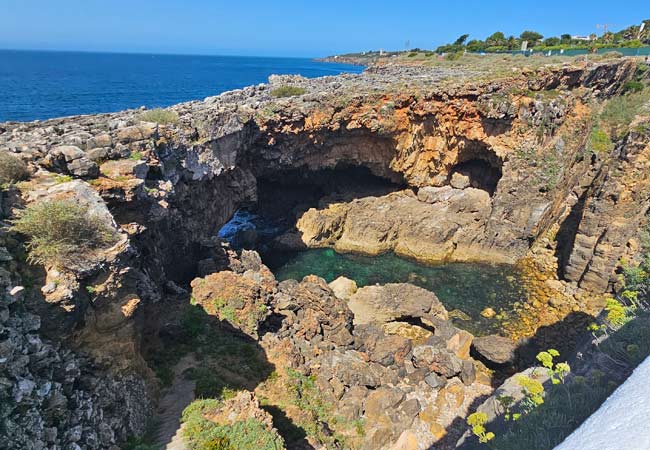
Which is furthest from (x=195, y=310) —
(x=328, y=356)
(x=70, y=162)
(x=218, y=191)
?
(x=218, y=191)

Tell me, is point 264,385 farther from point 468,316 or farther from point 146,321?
point 468,316

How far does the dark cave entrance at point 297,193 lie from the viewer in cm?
3150

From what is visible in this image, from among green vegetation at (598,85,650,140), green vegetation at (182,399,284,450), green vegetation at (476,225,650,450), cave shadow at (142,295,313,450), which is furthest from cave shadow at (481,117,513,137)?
green vegetation at (182,399,284,450)

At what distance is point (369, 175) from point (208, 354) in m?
23.5

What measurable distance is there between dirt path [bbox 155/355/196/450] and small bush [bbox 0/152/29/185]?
729cm

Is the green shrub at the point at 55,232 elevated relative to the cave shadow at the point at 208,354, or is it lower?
Result: elevated

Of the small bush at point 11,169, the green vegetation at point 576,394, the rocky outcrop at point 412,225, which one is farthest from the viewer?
the rocky outcrop at point 412,225

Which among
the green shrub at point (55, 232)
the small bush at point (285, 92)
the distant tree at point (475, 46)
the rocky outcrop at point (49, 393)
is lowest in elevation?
the rocky outcrop at point (49, 393)

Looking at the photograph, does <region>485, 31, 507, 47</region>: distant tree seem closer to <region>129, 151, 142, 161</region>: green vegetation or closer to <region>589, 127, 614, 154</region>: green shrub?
<region>589, 127, 614, 154</region>: green shrub

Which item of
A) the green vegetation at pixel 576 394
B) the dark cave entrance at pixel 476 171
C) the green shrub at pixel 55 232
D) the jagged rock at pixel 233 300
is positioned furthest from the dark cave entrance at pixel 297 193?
the green vegetation at pixel 576 394

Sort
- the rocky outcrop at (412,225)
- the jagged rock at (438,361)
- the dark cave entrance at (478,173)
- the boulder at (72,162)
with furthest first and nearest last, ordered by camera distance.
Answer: the dark cave entrance at (478,173)
the rocky outcrop at (412,225)
the jagged rock at (438,361)
the boulder at (72,162)

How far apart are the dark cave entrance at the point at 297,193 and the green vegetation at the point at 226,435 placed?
2073 cm

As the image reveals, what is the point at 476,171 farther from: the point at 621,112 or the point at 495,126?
the point at 621,112

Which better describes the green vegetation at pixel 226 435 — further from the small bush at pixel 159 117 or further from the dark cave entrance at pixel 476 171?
the dark cave entrance at pixel 476 171
